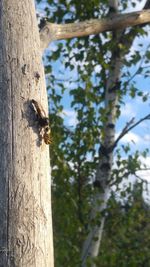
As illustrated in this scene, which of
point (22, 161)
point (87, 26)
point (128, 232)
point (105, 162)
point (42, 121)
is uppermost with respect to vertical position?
point (87, 26)

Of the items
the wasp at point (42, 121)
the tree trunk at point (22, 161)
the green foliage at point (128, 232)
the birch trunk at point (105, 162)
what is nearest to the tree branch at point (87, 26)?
the tree trunk at point (22, 161)

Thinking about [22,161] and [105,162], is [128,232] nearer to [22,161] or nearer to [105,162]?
[105,162]

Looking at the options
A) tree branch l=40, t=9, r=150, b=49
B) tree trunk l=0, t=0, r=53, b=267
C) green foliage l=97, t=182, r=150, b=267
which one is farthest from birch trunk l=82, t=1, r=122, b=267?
tree trunk l=0, t=0, r=53, b=267

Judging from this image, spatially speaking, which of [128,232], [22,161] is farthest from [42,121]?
[128,232]

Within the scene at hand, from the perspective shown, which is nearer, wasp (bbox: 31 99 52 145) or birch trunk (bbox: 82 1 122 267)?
wasp (bbox: 31 99 52 145)

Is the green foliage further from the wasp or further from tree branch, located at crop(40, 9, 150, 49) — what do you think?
the wasp

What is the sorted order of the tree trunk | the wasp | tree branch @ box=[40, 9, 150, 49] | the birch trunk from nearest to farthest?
the tree trunk < the wasp < tree branch @ box=[40, 9, 150, 49] < the birch trunk
